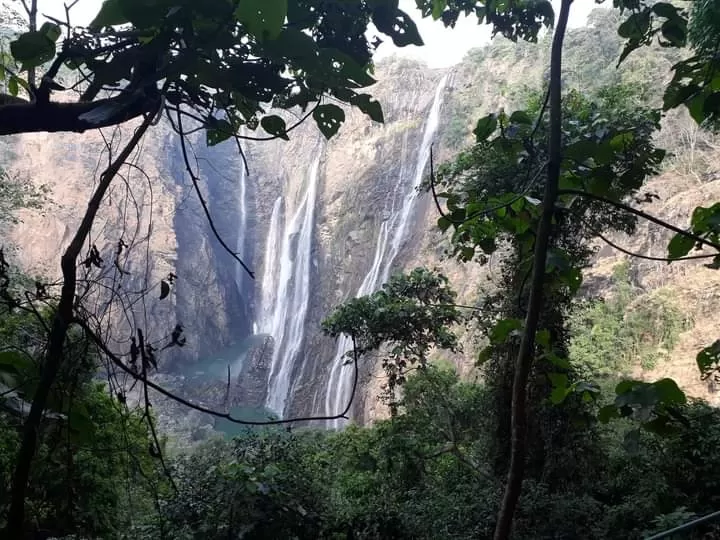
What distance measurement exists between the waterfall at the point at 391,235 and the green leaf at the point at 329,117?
39.1ft

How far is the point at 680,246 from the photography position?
0.65 metres

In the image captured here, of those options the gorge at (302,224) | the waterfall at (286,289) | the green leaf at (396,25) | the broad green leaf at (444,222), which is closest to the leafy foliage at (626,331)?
the gorge at (302,224)

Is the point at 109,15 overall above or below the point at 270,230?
below

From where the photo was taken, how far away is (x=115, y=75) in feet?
1.81

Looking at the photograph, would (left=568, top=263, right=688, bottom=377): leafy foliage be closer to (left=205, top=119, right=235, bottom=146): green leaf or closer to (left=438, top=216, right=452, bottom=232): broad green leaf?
(left=438, top=216, right=452, bottom=232): broad green leaf

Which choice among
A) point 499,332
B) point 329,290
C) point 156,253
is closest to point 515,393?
point 499,332

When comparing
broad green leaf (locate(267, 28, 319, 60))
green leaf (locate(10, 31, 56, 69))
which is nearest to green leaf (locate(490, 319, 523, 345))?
broad green leaf (locate(267, 28, 319, 60))

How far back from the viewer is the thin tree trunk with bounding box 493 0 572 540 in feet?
1.96

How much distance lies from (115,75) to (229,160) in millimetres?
23408

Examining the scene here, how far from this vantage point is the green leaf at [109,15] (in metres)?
0.44

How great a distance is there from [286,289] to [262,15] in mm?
18386

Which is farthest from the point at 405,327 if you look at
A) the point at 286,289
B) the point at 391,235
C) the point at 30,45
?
the point at 286,289

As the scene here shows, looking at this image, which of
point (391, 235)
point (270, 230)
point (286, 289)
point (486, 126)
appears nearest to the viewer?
point (486, 126)

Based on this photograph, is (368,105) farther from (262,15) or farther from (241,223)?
(241,223)
